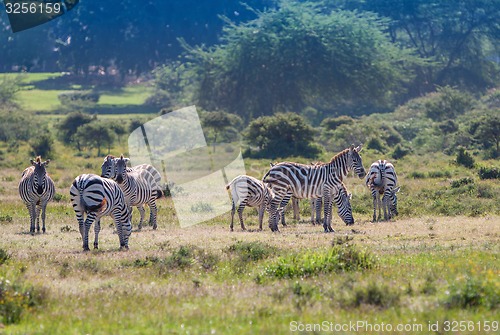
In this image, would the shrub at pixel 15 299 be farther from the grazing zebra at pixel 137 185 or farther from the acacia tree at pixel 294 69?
the acacia tree at pixel 294 69

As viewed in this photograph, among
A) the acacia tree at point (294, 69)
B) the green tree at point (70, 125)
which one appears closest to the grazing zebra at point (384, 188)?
the green tree at point (70, 125)

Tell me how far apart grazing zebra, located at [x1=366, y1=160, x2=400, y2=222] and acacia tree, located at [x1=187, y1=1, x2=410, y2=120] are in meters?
61.7

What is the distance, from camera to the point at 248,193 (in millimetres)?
25734

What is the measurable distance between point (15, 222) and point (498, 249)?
14665 mm

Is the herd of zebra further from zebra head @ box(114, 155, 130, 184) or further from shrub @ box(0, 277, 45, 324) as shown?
shrub @ box(0, 277, 45, 324)

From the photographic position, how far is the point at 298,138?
5728 cm

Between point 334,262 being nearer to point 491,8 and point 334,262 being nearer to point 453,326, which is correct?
point 453,326

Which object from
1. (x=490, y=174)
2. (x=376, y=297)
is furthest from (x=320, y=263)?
(x=490, y=174)

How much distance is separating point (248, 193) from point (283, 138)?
3186cm

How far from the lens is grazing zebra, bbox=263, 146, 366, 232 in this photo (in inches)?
1033

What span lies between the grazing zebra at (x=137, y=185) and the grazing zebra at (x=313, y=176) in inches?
140

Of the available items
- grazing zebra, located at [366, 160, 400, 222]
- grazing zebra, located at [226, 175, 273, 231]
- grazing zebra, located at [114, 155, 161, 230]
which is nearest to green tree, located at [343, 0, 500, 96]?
grazing zebra, located at [366, 160, 400, 222]

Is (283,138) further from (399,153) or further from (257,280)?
(257,280)

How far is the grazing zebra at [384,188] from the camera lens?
2845cm
